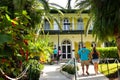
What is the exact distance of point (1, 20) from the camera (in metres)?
4.36

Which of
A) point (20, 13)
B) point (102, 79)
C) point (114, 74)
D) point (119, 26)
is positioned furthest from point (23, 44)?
point (114, 74)

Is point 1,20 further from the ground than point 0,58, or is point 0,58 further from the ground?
point 1,20

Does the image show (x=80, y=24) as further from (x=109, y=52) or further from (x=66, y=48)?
(x=109, y=52)

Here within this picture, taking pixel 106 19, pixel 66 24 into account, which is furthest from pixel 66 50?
pixel 106 19

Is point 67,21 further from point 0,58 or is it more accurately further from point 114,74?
point 0,58

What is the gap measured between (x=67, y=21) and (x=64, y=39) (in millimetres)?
2868

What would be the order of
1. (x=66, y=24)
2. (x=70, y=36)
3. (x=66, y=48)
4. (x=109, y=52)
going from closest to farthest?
(x=109, y=52) < (x=66, y=48) < (x=70, y=36) < (x=66, y=24)

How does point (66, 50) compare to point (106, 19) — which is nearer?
point (106, 19)

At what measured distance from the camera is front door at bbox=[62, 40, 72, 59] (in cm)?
4631

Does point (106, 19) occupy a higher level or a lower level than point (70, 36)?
higher

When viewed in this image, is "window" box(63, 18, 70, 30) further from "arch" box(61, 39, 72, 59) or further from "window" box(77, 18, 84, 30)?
"arch" box(61, 39, 72, 59)

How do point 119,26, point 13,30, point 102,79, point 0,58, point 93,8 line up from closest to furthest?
point 0,58, point 13,30, point 119,26, point 93,8, point 102,79

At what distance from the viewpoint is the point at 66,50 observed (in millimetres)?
46531

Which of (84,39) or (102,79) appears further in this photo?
(84,39)
